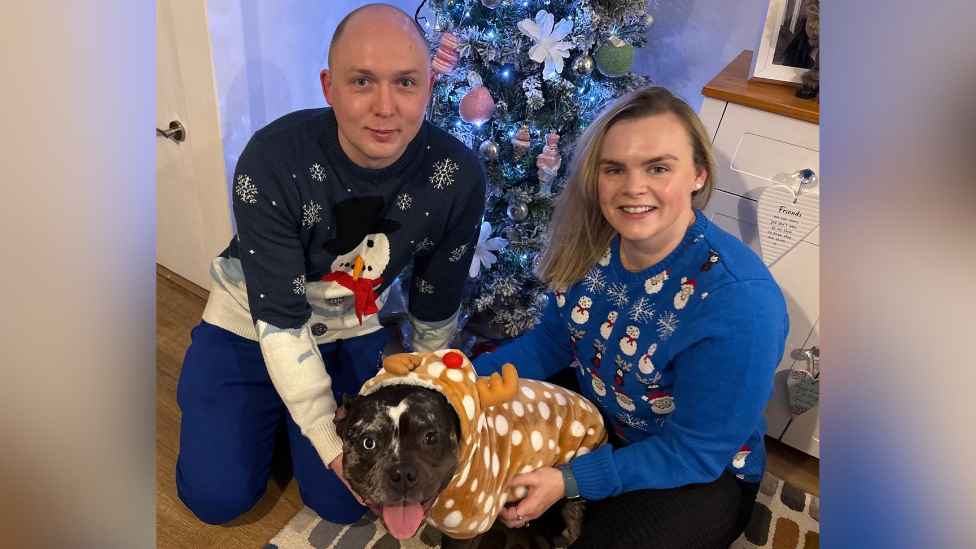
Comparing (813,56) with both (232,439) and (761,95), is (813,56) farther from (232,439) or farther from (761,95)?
(232,439)

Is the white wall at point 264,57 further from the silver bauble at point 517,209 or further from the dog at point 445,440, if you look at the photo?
the dog at point 445,440

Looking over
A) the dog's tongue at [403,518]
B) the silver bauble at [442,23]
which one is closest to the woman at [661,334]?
the dog's tongue at [403,518]

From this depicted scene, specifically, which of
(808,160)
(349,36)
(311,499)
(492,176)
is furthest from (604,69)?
(311,499)

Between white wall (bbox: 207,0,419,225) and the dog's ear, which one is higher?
white wall (bbox: 207,0,419,225)

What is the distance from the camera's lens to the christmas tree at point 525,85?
1736mm

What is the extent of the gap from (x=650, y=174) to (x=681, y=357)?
383 mm

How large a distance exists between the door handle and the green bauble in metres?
1.31

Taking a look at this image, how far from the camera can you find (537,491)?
1291mm

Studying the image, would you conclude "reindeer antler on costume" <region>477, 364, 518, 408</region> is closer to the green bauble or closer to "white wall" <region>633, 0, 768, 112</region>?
the green bauble

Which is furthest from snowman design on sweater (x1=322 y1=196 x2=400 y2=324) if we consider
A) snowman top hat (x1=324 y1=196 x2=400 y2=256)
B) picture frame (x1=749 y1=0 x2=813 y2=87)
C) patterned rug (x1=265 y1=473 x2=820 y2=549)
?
picture frame (x1=749 y1=0 x2=813 y2=87)

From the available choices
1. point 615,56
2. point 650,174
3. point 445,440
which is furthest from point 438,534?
point 615,56

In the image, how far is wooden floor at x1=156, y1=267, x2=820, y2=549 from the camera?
5.25 feet
